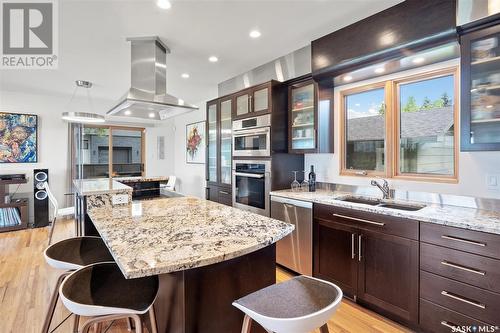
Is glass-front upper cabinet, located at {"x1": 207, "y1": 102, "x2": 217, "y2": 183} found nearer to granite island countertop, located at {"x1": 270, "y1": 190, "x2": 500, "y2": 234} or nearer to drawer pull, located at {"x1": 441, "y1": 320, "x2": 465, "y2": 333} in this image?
granite island countertop, located at {"x1": 270, "y1": 190, "x2": 500, "y2": 234}

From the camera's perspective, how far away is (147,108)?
278cm

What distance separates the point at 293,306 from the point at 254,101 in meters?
2.69

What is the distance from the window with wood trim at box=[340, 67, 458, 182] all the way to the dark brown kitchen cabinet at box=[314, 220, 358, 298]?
841 millimetres

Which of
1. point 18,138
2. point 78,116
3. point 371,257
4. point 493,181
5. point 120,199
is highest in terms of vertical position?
point 78,116

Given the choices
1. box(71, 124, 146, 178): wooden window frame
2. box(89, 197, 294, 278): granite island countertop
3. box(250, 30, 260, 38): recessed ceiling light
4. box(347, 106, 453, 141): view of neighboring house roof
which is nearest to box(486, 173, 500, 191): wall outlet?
box(347, 106, 453, 141): view of neighboring house roof

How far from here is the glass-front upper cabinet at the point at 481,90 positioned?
1772 mm

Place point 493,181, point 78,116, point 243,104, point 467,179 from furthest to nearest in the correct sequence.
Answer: point 78,116 < point 243,104 < point 467,179 < point 493,181

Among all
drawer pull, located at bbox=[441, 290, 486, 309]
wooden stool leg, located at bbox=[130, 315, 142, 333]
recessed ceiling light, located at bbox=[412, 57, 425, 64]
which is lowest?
drawer pull, located at bbox=[441, 290, 486, 309]

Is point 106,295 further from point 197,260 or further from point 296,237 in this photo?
point 296,237

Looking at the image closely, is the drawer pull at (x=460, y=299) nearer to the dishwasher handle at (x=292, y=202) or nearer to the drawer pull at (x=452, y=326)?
the drawer pull at (x=452, y=326)

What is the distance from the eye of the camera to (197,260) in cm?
103

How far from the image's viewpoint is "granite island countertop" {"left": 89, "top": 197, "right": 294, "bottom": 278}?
103 centimetres

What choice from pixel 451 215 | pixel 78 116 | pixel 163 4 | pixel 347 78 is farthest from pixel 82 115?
pixel 451 215

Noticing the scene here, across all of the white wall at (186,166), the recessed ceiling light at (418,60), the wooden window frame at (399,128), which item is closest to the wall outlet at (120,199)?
the wooden window frame at (399,128)
